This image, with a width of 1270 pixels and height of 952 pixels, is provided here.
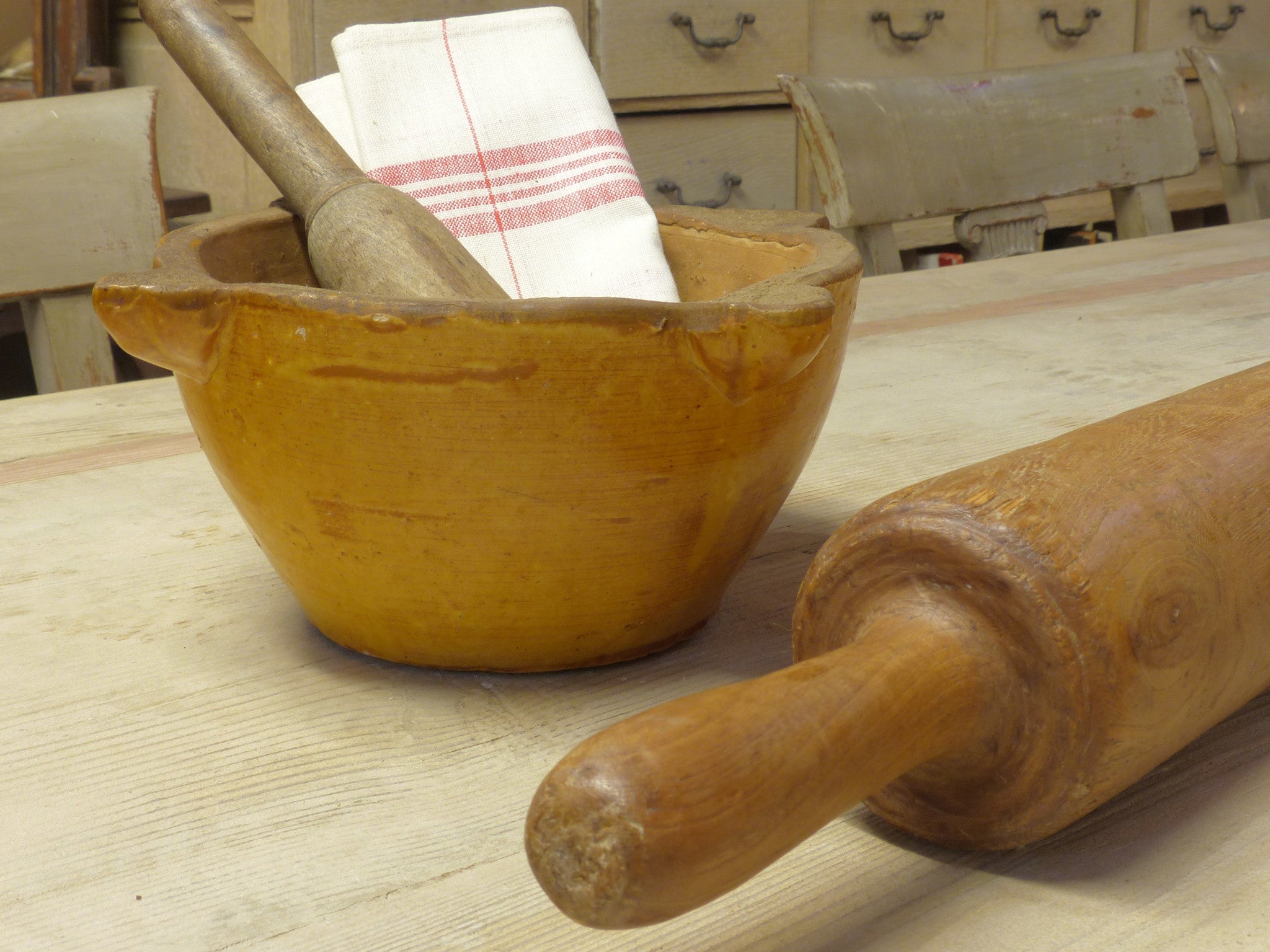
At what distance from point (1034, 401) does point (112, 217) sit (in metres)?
0.74

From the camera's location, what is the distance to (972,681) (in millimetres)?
337

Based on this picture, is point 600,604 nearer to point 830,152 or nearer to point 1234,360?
point 1234,360

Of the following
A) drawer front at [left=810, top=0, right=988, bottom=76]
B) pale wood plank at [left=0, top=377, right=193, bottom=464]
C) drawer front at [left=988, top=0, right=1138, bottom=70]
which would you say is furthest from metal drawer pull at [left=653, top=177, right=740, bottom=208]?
pale wood plank at [left=0, top=377, right=193, bottom=464]

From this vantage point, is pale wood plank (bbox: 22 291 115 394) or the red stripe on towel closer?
the red stripe on towel

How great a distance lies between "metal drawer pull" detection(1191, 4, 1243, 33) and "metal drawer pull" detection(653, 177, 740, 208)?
1.23 metres

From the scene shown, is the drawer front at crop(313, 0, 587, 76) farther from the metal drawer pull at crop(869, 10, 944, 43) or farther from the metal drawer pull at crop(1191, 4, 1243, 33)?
the metal drawer pull at crop(1191, 4, 1243, 33)

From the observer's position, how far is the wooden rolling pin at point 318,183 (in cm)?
53

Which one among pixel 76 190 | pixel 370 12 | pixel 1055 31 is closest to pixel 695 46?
pixel 370 12

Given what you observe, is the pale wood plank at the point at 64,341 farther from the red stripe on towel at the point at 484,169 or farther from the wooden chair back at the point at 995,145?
the wooden chair back at the point at 995,145

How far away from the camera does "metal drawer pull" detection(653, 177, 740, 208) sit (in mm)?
2117

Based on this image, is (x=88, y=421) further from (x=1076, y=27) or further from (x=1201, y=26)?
(x=1201, y=26)

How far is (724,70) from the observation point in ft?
6.97

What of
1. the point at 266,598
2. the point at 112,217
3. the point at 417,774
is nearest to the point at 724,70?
the point at 112,217

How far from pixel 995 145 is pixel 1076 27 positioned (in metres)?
1.28
